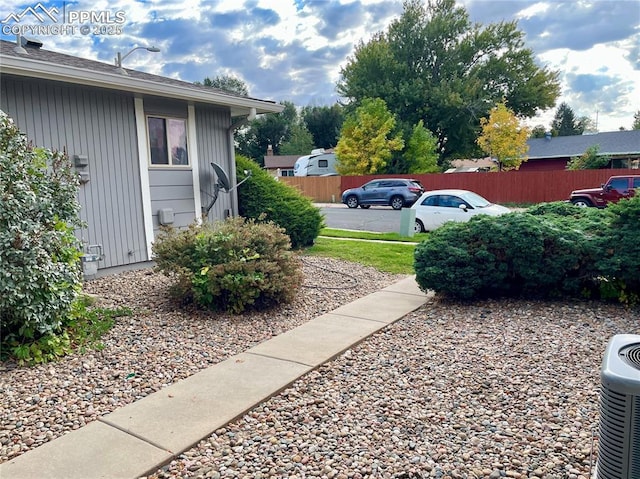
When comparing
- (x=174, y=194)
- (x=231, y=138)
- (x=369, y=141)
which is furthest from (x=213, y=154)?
(x=369, y=141)

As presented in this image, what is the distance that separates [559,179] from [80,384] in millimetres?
23276

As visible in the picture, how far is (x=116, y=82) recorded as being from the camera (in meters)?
6.83

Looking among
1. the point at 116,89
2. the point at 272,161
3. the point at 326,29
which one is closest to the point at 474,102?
the point at 272,161

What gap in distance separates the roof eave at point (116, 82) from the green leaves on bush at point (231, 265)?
261 centimetres

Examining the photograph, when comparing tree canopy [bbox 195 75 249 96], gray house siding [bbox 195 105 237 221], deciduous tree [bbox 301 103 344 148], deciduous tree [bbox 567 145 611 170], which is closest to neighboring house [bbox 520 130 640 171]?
deciduous tree [bbox 567 145 611 170]

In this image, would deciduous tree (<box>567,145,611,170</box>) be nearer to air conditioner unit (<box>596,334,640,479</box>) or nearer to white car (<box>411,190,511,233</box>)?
white car (<box>411,190,511,233</box>)

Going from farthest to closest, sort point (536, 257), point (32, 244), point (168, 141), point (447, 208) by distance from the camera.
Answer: point (447, 208)
point (168, 141)
point (536, 257)
point (32, 244)

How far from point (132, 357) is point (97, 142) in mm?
4374

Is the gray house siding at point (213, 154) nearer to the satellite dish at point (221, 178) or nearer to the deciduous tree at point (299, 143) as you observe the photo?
the satellite dish at point (221, 178)

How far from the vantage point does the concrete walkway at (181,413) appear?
Answer: 2480mm

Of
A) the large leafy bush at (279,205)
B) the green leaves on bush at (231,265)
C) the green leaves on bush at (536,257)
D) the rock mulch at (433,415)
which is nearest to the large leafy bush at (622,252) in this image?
the green leaves on bush at (536,257)

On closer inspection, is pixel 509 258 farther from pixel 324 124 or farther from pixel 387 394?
pixel 324 124

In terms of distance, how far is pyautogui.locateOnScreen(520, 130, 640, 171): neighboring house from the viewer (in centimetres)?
2909

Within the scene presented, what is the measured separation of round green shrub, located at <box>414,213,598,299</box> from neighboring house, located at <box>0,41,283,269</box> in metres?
4.71
